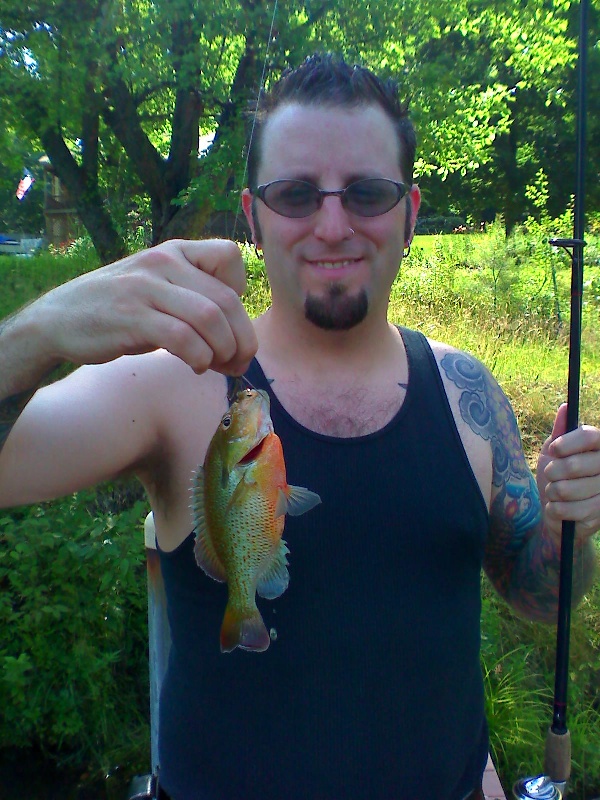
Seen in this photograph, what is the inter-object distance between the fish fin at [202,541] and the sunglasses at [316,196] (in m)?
0.82

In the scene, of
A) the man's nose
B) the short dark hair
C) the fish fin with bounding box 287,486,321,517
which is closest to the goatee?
the man's nose

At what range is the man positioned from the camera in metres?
1.69

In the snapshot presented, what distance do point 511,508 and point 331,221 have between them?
93cm

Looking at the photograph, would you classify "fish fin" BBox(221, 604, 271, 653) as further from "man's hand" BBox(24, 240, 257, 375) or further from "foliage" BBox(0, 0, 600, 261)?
"foliage" BBox(0, 0, 600, 261)

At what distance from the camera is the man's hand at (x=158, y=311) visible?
4.07 ft

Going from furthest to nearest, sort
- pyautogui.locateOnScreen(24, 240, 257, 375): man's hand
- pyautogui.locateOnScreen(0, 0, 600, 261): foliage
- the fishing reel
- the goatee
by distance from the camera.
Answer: pyautogui.locateOnScreen(0, 0, 600, 261): foliage < the goatee < the fishing reel < pyautogui.locateOnScreen(24, 240, 257, 375): man's hand

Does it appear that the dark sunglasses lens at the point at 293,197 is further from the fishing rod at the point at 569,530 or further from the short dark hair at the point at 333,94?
the fishing rod at the point at 569,530

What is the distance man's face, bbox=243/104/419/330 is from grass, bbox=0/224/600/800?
214 centimetres

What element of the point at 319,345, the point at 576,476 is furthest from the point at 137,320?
the point at 576,476

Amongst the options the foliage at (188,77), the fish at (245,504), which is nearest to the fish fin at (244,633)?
the fish at (245,504)

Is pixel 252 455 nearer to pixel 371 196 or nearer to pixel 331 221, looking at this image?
pixel 331 221

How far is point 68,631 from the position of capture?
126 inches

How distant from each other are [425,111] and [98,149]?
4.21 m

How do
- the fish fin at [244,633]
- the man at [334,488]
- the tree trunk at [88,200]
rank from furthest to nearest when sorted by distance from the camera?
the tree trunk at [88,200]
the man at [334,488]
the fish fin at [244,633]
